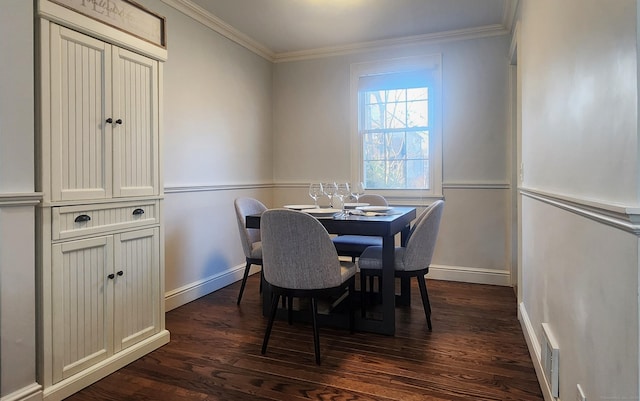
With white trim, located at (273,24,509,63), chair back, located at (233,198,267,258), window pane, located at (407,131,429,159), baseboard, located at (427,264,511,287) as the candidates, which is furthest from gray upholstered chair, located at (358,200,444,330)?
white trim, located at (273,24,509,63)

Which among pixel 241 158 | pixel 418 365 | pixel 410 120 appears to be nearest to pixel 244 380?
pixel 418 365

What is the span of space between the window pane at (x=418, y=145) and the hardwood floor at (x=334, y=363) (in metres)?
1.72

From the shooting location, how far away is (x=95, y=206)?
2.00m

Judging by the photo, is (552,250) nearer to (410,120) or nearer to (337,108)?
(410,120)

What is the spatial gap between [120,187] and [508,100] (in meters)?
3.39

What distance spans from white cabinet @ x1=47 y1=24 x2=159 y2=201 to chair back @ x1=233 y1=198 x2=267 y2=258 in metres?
0.76

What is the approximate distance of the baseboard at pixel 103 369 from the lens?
181cm

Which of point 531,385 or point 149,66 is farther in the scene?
point 149,66

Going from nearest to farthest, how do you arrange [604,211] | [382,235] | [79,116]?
[604,211], [79,116], [382,235]

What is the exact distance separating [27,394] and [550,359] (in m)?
2.27

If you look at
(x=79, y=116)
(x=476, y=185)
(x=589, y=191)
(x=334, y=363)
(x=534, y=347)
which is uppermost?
(x=79, y=116)

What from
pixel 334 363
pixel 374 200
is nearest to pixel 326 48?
pixel 374 200

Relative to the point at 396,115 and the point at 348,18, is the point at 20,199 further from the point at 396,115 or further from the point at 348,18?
the point at 396,115

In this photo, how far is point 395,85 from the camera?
4109 millimetres
